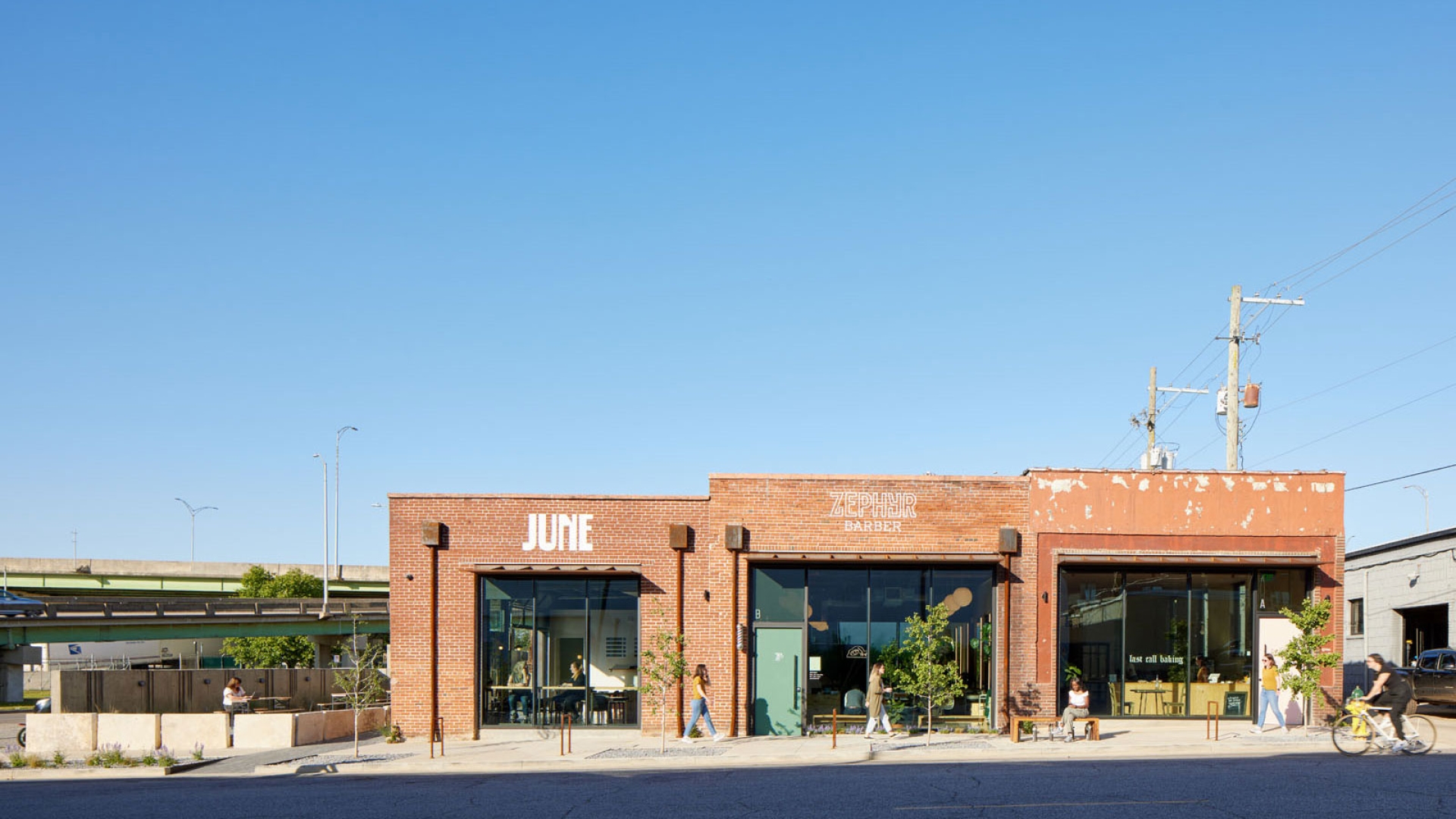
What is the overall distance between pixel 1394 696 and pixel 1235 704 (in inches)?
299

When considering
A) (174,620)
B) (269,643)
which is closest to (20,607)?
(174,620)

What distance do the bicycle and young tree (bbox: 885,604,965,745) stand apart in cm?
726

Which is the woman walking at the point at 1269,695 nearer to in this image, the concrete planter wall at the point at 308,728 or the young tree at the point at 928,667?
the young tree at the point at 928,667

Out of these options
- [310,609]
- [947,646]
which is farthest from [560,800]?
[310,609]

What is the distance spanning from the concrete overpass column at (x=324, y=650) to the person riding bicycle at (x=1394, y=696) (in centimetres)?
6374

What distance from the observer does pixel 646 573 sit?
27.0 m

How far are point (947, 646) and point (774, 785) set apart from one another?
986cm

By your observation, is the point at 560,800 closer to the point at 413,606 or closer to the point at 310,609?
the point at 413,606

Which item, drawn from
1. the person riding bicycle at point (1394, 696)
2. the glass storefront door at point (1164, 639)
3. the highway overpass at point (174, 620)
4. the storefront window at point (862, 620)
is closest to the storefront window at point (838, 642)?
the storefront window at point (862, 620)

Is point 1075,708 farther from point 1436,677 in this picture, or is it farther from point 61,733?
point 61,733

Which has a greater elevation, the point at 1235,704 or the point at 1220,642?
the point at 1220,642

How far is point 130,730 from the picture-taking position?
88.9 ft

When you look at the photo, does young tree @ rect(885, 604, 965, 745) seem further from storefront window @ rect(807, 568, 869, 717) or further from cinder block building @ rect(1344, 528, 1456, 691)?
cinder block building @ rect(1344, 528, 1456, 691)

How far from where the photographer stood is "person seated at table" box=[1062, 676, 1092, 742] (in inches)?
960
